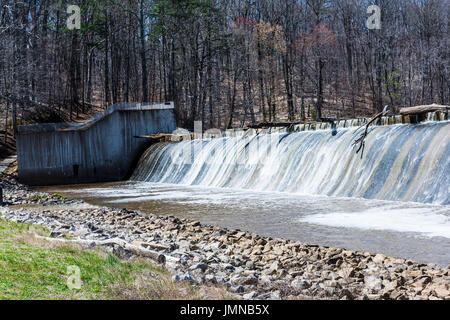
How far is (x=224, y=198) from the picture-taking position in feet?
46.8

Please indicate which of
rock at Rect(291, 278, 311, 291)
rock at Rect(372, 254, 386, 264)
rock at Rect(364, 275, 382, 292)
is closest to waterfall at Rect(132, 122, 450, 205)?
rock at Rect(372, 254, 386, 264)

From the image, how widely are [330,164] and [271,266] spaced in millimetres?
9039

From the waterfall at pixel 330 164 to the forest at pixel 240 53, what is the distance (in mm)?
10493

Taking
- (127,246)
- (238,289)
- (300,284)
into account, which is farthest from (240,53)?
(238,289)

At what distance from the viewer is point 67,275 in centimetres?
455

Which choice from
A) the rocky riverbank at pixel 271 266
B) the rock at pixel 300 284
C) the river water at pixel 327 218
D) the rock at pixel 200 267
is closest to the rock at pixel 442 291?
the rocky riverbank at pixel 271 266

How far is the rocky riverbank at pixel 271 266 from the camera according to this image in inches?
185

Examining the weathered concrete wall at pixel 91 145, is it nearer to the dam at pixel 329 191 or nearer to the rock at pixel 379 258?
the dam at pixel 329 191

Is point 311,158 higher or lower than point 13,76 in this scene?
lower

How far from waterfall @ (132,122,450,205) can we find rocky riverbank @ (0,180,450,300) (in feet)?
17.5

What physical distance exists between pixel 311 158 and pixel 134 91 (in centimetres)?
2901

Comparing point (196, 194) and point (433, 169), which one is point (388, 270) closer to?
point (433, 169)

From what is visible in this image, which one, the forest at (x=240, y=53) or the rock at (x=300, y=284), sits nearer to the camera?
the rock at (x=300, y=284)
